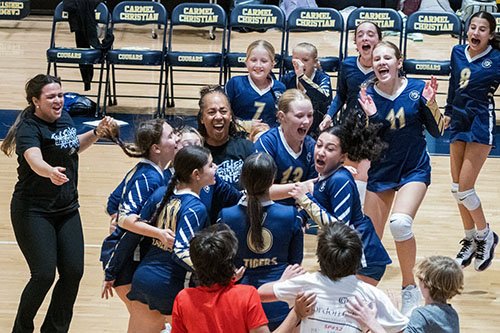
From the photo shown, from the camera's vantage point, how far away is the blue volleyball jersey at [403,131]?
5938 millimetres

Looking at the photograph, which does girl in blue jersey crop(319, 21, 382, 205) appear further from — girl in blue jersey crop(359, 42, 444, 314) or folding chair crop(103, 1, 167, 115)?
folding chair crop(103, 1, 167, 115)

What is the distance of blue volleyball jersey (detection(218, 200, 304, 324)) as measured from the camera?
4211 millimetres

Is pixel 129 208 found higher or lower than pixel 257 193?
lower

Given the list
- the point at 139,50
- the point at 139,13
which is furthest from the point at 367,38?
the point at 139,13

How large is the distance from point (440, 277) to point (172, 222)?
1.28 metres

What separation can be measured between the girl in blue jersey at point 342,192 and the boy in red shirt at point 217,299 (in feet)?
3.14

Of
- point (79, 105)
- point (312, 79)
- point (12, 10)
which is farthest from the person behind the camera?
point (12, 10)

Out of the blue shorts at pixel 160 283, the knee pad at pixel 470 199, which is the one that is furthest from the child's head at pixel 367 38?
the blue shorts at pixel 160 283

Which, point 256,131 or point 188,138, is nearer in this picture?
point 188,138

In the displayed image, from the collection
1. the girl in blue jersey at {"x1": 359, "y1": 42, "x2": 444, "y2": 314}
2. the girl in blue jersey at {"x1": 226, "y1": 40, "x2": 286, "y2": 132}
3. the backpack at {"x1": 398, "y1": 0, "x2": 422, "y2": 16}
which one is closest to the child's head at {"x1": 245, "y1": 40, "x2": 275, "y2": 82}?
the girl in blue jersey at {"x1": 226, "y1": 40, "x2": 286, "y2": 132}

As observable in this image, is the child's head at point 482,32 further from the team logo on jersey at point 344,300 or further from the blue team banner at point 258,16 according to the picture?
the blue team banner at point 258,16

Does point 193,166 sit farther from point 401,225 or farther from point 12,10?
point 12,10

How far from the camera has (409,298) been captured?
19.5 feet

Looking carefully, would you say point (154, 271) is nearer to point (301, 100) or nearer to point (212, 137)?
point (212, 137)
